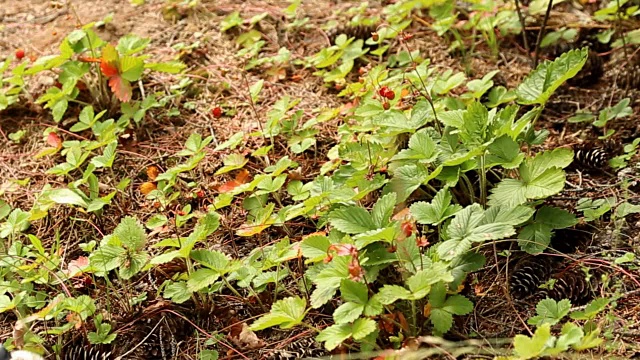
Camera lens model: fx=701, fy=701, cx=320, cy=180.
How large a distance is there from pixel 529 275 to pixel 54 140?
6.15 feet

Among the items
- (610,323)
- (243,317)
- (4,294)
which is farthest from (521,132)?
(4,294)

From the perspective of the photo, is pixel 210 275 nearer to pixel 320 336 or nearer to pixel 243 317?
pixel 243 317

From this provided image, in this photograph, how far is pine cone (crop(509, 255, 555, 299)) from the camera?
1.98m

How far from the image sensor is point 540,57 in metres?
3.10

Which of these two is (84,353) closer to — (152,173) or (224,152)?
(152,173)

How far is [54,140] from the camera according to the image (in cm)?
278

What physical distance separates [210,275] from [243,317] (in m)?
0.18

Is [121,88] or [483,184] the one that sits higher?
[121,88]

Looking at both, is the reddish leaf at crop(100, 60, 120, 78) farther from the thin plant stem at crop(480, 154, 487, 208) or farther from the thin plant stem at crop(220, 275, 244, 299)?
the thin plant stem at crop(480, 154, 487, 208)

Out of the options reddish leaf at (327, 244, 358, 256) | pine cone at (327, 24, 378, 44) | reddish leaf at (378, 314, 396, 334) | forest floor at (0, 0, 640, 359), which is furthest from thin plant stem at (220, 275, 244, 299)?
pine cone at (327, 24, 378, 44)

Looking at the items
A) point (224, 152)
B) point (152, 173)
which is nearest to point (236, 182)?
point (224, 152)

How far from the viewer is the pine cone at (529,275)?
6.49ft

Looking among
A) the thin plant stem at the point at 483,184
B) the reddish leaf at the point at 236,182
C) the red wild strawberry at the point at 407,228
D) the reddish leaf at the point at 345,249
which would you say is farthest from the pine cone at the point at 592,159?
the reddish leaf at the point at 236,182

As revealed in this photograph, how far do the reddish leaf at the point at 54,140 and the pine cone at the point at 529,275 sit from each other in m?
1.80
